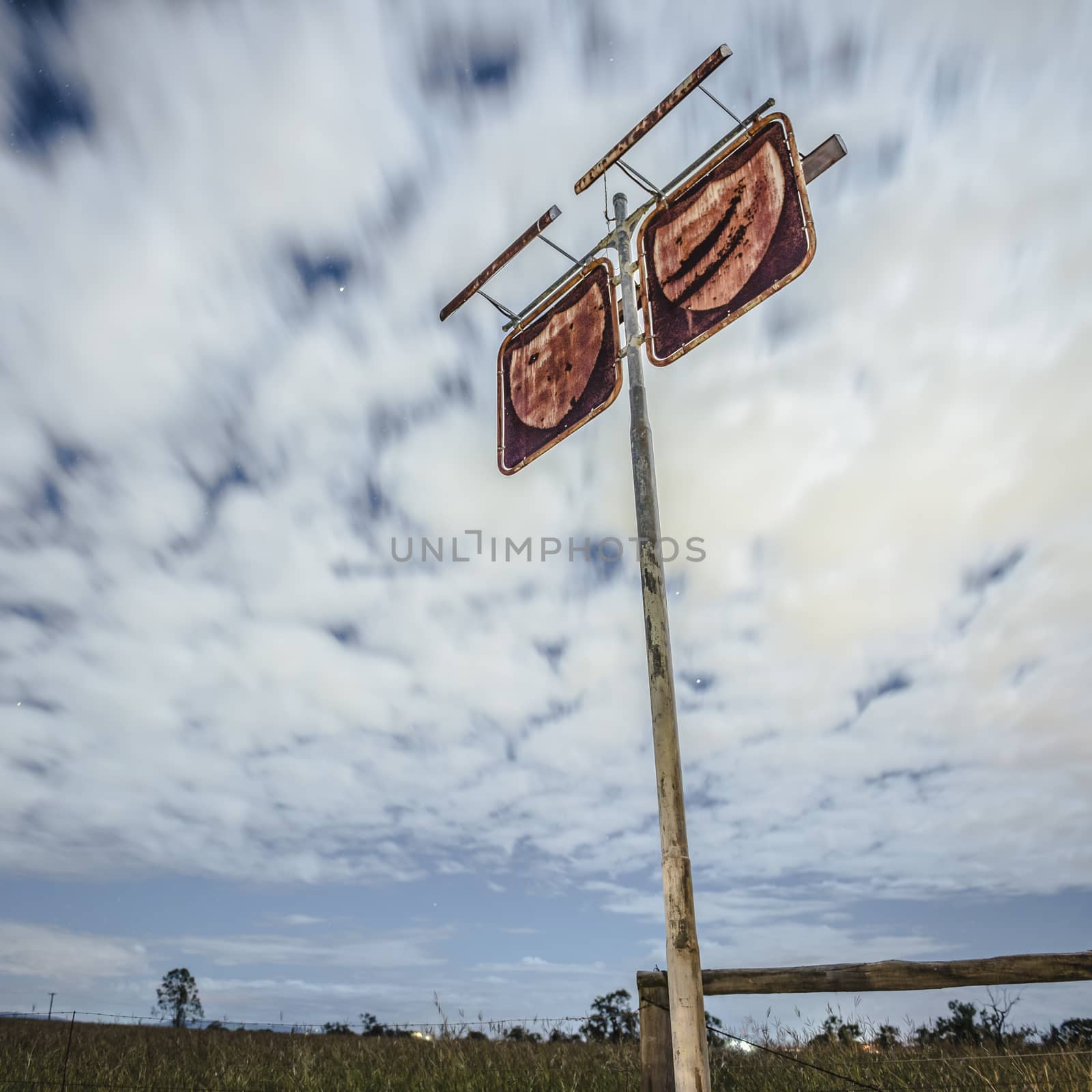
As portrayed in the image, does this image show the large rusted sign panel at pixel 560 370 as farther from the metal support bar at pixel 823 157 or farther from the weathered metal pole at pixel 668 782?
the metal support bar at pixel 823 157

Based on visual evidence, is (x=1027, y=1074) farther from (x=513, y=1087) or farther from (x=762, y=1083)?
(x=513, y=1087)

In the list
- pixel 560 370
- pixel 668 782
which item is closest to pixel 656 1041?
pixel 668 782

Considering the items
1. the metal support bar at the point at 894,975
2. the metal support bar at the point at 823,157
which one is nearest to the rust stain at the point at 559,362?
the metal support bar at the point at 823,157

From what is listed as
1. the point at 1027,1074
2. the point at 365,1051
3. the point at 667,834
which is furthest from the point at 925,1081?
the point at 365,1051

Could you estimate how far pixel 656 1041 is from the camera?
495cm

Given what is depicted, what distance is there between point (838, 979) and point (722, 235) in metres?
5.18

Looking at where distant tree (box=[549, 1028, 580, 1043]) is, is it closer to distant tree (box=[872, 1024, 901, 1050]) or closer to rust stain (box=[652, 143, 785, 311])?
distant tree (box=[872, 1024, 901, 1050])

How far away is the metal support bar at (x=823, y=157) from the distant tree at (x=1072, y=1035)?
26.1ft

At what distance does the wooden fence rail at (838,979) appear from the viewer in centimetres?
410

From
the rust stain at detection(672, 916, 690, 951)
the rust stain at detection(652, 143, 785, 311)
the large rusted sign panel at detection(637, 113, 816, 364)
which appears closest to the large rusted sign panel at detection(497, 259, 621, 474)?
the large rusted sign panel at detection(637, 113, 816, 364)

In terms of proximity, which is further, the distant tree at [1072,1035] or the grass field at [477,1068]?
the distant tree at [1072,1035]

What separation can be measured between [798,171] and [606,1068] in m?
8.50

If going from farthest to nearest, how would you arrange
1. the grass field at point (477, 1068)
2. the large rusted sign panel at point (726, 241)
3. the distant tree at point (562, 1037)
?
the distant tree at point (562, 1037) < the grass field at point (477, 1068) < the large rusted sign panel at point (726, 241)

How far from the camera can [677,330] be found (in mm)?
5703
